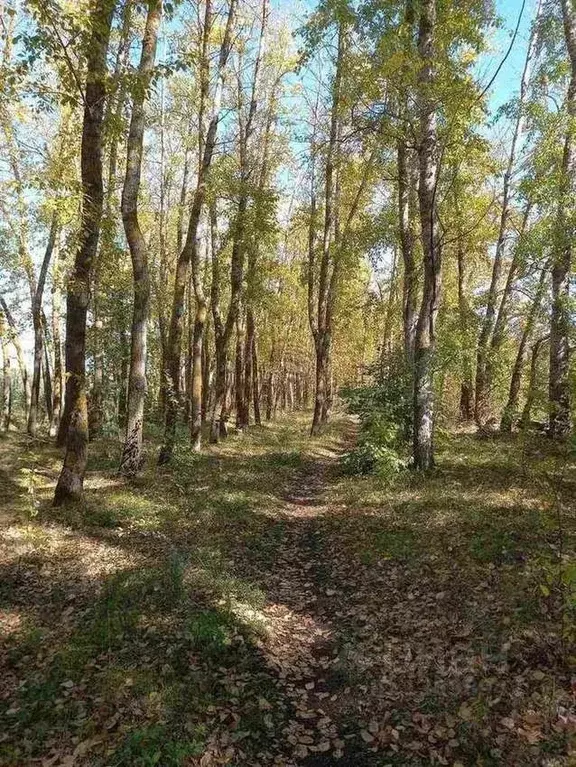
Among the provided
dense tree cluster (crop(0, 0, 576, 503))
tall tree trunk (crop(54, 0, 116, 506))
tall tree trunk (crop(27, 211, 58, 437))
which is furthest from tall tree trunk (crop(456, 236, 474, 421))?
tall tree trunk (crop(27, 211, 58, 437))

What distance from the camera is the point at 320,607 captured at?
774 cm

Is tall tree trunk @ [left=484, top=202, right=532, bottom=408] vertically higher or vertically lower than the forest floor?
higher

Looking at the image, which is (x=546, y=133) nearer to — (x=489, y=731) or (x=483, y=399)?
(x=483, y=399)

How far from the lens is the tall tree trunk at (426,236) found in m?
11.2

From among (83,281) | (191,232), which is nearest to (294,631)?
(83,281)

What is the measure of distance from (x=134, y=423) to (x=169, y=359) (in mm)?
2948

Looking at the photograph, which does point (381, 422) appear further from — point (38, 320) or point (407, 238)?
point (38, 320)

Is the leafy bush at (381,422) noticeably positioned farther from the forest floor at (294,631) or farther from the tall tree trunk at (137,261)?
the tall tree trunk at (137,261)

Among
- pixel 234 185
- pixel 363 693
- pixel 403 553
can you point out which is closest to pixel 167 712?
pixel 363 693

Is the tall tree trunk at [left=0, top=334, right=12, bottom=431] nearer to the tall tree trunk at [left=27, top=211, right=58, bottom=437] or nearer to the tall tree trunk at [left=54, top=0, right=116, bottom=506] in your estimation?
the tall tree trunk at [left=27, top=211, right=58, bottom=437]

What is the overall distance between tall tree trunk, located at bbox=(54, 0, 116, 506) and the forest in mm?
55

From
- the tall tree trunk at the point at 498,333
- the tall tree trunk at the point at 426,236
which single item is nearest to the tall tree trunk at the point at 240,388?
the tall tree trunk at the point at 498,333

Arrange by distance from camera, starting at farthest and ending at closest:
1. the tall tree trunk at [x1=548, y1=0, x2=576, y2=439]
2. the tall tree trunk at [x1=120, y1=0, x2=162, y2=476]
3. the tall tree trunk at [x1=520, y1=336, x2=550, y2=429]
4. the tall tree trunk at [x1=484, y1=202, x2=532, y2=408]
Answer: the tall tree trunk at [x1=484, y1=202, x2=532, y2=408] → the tall tree trunk at [x1=548, y1=0, x2=576, y2=439] → the tall tree trunk at [x1=120, y1=0, x2=162, y2=476] → the tall tree trunk at [x1=520, y1=336, x2=550, y2=429]

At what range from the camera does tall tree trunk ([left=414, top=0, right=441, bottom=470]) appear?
36.7 feet
